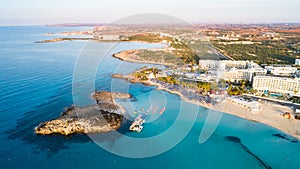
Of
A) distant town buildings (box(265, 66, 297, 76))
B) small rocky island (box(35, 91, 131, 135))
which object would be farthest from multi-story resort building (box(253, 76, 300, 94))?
small rocky island (box(35, 91, 131, 135))

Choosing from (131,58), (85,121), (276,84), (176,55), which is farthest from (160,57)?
(85,121)

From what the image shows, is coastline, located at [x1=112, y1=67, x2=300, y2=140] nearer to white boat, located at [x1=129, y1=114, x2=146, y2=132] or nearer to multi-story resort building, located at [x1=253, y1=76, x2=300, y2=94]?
multi-story resort building, located at [x1=253, y1=76, x2=300, y2=94]

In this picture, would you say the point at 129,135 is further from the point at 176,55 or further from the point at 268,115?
the point at 176,55

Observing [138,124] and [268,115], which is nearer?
[138,124]

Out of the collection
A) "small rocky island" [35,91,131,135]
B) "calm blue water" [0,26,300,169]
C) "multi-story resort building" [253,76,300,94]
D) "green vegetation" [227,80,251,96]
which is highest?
"multi-story resort building" [253,76,300,94]

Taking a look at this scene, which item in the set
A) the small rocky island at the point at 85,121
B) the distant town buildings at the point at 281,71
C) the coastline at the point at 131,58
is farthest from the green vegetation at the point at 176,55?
the small rocky island at the point at 85,121
